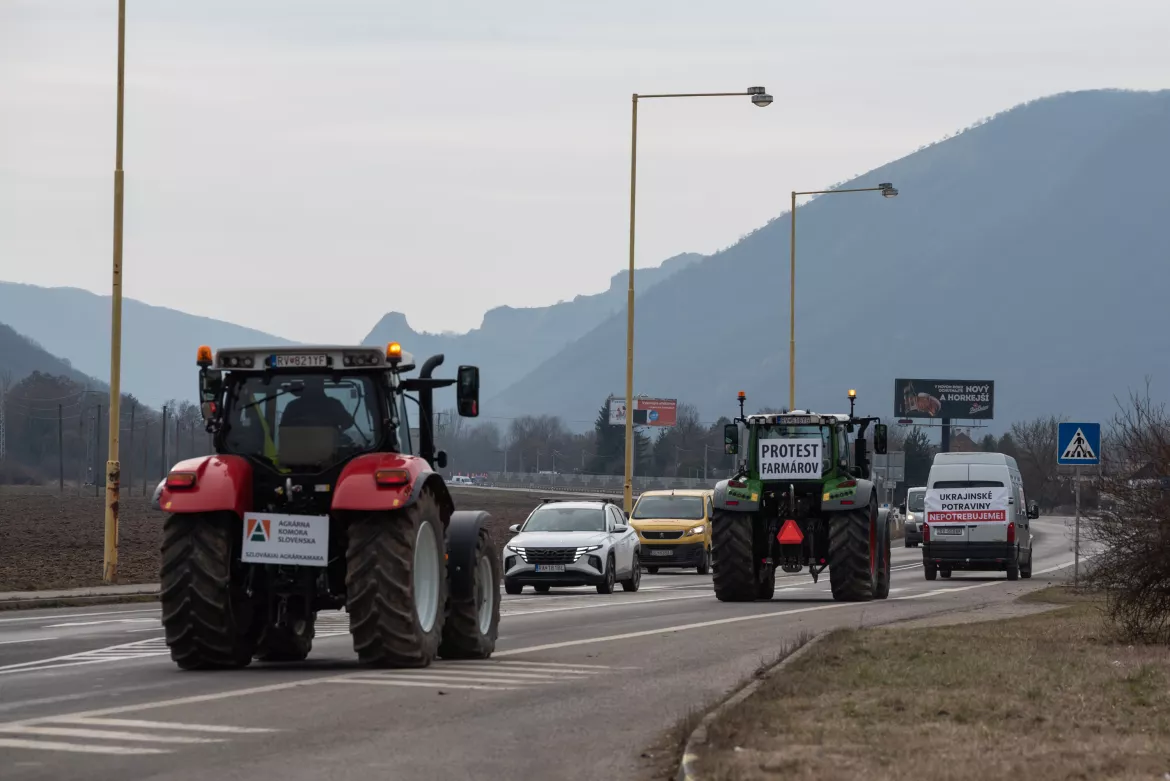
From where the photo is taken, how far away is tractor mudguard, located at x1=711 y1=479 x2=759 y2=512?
2759cm

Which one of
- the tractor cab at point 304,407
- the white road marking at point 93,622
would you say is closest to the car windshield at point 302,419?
the tractor cab at point 304,407

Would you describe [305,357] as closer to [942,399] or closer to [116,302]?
[116,302]

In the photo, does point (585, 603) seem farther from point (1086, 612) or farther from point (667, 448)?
point (667, 448)

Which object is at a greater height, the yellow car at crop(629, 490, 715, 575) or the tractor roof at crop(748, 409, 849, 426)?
the tractor roof at crop(748, 409, 849, 426)

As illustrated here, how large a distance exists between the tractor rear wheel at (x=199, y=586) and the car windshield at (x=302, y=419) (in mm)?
828

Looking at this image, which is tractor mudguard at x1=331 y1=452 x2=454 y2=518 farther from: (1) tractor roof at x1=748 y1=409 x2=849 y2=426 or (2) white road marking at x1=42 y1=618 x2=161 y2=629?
(1) tractor roof at x1=748 y1=409 x2=849 y2=426

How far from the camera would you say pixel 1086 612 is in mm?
23547

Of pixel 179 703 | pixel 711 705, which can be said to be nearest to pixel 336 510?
pixel 179 703

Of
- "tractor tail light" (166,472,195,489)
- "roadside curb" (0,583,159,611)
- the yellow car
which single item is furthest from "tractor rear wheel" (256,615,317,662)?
the yellow car

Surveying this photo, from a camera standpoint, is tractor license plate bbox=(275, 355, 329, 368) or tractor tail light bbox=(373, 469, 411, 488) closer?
tractor tail light bbox=(373, 469, 411, 488)

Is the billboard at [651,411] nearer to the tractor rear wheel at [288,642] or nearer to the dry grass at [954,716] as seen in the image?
the tractor rear wheel at [288,642]

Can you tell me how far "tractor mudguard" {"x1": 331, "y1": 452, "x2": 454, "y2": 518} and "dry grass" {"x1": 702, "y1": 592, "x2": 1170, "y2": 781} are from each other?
10.2 feet

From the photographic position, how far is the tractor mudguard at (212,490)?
14.2 metres

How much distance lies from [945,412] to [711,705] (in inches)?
5242
